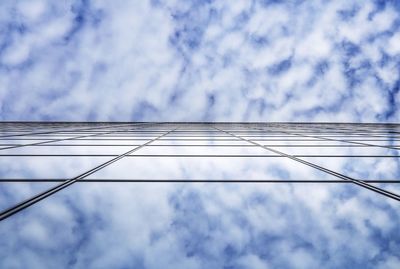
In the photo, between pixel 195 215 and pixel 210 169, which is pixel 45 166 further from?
pixel 195 215

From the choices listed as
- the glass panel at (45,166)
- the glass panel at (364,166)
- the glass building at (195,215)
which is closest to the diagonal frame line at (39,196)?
the glass building at (195,215)

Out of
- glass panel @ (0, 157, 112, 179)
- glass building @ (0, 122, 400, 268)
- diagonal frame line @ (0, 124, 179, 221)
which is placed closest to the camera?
glass building @ (0, 122, 400, 268)

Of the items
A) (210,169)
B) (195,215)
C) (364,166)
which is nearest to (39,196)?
(195,215)

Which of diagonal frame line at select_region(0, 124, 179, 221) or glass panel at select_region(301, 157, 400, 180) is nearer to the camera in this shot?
diagonal frame line at select_region(0, 124, 179, 221)

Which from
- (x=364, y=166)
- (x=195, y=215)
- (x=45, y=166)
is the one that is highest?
(x=45, y=166)

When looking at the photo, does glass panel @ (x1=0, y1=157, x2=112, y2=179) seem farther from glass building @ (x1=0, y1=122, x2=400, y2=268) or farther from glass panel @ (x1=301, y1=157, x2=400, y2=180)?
glass panel @ (x1=301, y1=157, x2=400, y2=180)

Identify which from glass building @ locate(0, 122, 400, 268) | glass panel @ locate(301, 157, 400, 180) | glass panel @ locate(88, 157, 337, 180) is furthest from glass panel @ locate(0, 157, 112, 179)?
glass panel @ locate(301, 157, 400, 180)

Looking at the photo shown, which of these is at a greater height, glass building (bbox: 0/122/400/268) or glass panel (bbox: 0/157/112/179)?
glass panel (bbox: 0/157/112/179)

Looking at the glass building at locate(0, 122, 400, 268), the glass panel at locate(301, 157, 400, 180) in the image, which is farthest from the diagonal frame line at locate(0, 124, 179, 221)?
the glass panel at locate(301, 157, 400, 180)

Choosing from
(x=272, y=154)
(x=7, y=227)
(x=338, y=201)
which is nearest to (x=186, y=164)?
(x=272, y=154)

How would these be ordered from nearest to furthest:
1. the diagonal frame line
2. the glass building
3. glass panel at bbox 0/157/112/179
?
the glass building, the diagonal frame line, glass panel at bbox 0/157/112/179

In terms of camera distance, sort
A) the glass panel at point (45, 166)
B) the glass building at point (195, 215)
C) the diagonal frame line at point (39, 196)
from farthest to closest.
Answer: the glass panel at point (45, 166)
the diagonal frame line at point (39, 196)
the glass building at point (195, 215)

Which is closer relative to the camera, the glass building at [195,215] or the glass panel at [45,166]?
the glass building at [195,215]

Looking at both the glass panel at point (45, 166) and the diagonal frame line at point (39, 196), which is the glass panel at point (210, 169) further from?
the glass panel at point (45, 166)
